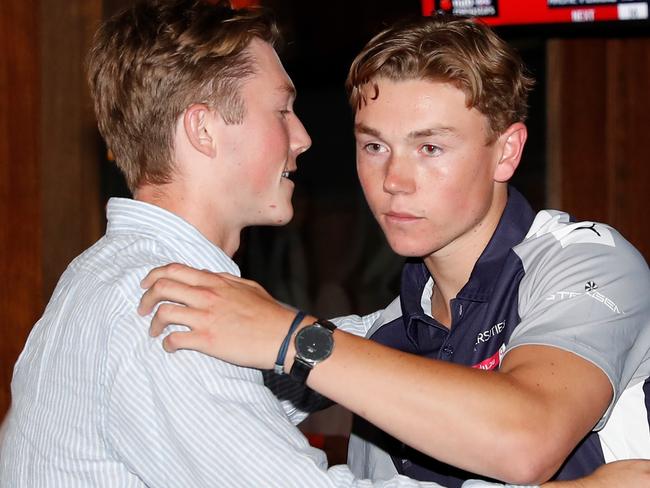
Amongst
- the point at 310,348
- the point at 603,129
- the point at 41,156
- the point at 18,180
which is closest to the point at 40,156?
the point at 41,156

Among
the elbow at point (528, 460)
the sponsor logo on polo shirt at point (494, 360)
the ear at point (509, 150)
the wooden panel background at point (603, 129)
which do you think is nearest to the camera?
the elbow at point (528, 460)

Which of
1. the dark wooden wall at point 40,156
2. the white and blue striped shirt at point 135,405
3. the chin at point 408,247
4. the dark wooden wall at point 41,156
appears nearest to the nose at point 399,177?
the chin at point 408,247

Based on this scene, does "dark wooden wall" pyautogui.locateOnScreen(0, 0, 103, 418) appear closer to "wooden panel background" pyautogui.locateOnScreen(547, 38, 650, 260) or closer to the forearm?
the forearm

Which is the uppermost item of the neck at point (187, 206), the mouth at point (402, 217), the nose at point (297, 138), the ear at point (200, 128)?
the ear at point (200, 128)

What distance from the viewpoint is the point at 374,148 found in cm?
218

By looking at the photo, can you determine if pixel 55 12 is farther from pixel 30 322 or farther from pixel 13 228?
pixel 30 322

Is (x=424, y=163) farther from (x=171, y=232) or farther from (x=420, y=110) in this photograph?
(x=171, y=232)

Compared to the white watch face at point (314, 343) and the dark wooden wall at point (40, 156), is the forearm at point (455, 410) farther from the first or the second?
the dark wooden wall at point (40, 156)

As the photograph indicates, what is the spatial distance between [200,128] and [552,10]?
278 centimetres

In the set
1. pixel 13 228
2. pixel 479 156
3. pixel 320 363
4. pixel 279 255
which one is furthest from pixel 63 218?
pixel 279 255

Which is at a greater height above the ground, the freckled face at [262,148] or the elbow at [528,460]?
the freckled face at [262,148]

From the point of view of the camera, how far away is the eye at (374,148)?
85.4 inches

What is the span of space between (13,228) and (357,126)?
1942mm

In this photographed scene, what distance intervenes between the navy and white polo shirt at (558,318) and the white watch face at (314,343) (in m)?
0.38
